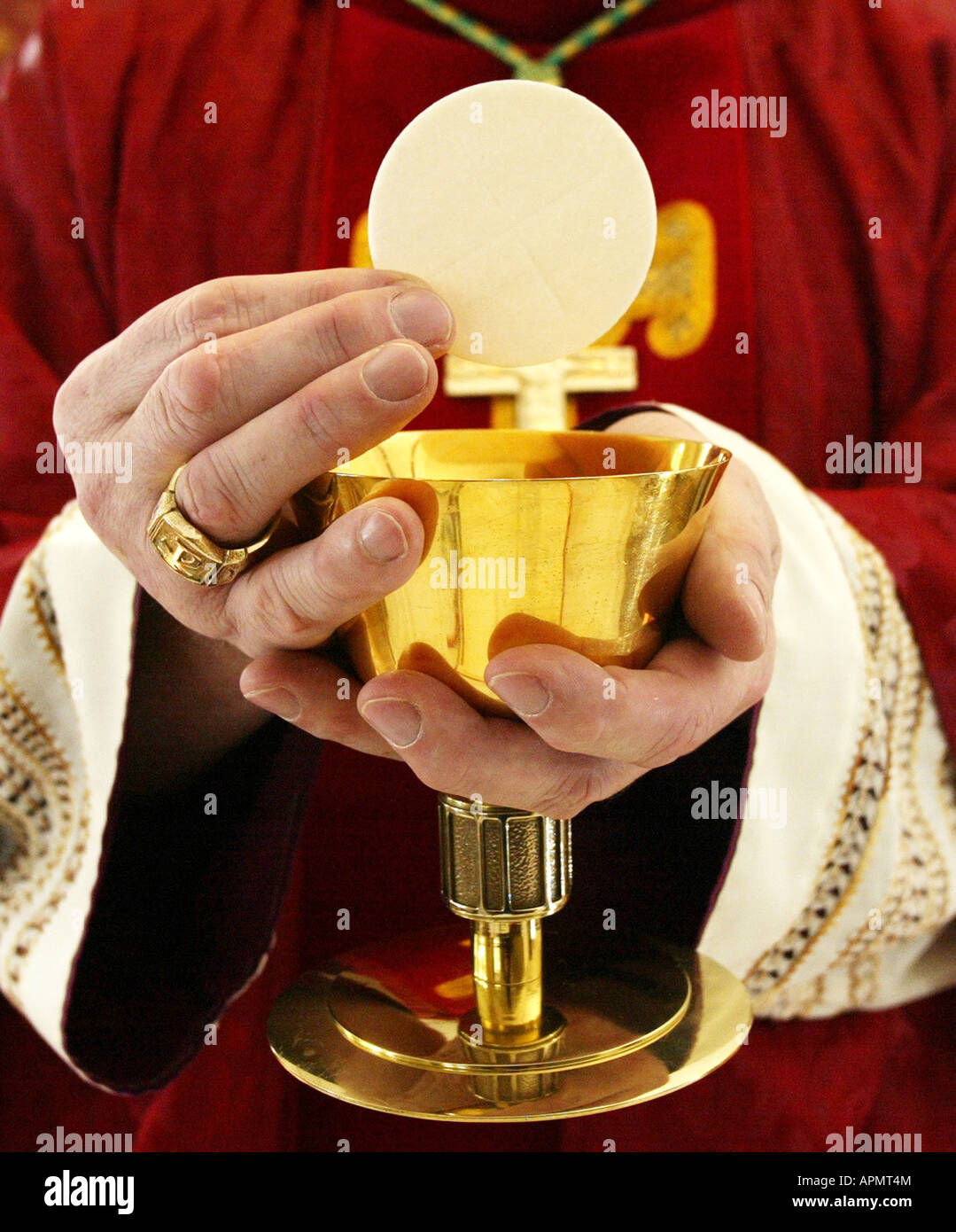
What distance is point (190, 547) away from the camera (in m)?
0.51

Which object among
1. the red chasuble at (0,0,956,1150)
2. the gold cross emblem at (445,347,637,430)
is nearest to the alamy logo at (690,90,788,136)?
the red chasuble at (0,0,956,1150)

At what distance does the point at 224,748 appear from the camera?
0.81 m

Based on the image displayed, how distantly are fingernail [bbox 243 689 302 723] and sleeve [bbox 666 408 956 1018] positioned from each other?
0.29 m

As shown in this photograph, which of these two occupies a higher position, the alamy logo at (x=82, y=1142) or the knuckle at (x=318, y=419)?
the knuckle at (x=318, y=419)

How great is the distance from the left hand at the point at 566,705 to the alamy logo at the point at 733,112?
27.9 inches

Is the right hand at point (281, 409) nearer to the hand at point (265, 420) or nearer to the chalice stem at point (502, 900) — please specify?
the hand at point (265, 420)

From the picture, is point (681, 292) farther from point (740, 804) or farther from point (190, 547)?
point (190, 547)

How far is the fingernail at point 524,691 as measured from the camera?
0.47 m

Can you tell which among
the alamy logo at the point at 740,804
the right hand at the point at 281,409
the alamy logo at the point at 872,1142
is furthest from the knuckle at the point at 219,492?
the alamy logo at the point at 872,1142

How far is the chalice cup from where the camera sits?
0.47 metres

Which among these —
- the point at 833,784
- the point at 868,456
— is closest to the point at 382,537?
the point at 833,784

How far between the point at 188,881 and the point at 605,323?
1.56ft

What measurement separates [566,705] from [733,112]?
877 mm
